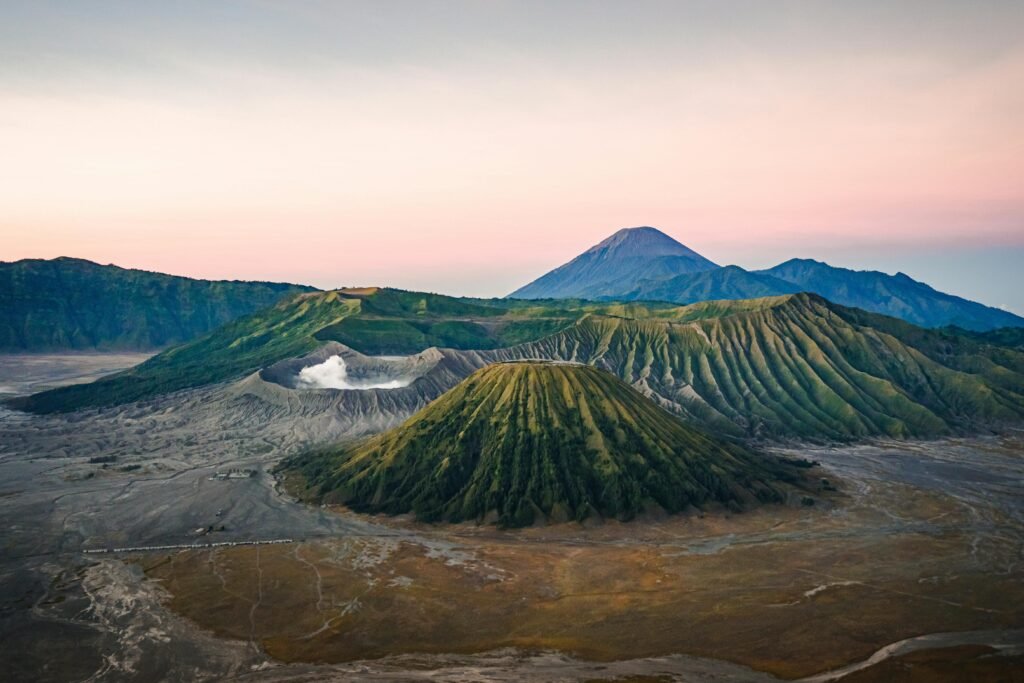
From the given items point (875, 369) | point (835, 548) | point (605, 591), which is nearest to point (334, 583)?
point (605, 591)

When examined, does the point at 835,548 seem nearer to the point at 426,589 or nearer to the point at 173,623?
the point at 426,589

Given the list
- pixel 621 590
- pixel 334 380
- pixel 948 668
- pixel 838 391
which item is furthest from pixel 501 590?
pixel 838 391

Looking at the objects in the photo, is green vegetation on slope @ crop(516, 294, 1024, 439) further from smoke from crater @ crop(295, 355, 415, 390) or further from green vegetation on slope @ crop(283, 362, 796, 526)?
smoke from crater @ crop(295, 355, 415, 390)

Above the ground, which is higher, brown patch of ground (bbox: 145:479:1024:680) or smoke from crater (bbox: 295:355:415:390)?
smoke from crater (bbox: 295:355:415:390)

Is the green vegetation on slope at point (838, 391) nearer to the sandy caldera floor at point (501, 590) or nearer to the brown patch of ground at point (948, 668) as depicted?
the sandy caldera floor at point (501, 590)

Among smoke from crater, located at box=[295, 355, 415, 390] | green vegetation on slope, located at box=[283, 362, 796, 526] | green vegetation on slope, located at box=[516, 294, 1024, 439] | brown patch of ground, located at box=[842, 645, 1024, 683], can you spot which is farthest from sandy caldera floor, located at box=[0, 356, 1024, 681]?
smoke from crater, located at box=[295, 355, 415, 390]

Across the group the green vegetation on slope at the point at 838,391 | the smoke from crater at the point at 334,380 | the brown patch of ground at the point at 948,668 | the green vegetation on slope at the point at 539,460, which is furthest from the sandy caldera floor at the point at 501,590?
the smoke from crater at the point at 334,380
